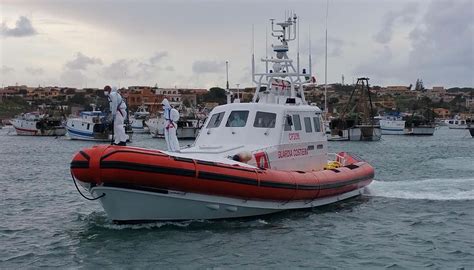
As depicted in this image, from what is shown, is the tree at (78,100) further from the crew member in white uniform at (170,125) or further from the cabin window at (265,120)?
the cabin window at (265,120)

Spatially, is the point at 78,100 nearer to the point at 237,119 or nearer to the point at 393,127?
the point at 393,127

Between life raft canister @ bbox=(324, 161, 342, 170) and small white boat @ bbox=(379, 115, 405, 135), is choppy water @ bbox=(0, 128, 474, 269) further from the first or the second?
small white boat @ bbox=(379, 115, 405, 135)

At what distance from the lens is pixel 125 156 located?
509 inches

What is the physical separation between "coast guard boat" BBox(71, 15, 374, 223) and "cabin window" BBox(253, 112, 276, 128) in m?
0.03

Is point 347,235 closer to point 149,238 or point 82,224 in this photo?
point 149,238

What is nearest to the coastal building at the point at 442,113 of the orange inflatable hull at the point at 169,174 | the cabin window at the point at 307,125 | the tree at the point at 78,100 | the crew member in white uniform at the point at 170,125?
the tree at the point at 78,100

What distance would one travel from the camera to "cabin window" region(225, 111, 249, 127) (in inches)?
684

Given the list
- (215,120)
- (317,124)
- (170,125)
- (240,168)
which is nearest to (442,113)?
(317,124)

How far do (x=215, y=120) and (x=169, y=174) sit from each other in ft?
16.4

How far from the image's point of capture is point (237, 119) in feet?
57.4

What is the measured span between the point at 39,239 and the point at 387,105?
188 m

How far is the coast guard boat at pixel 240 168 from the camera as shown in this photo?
13109mm

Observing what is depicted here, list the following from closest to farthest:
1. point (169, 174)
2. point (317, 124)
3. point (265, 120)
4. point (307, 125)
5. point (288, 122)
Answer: point (169, 174)
point (265, 120)
point (288, 122)
point (307, 125)
point (317, 124)

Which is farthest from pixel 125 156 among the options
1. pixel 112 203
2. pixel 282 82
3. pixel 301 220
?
pixel 282 82
